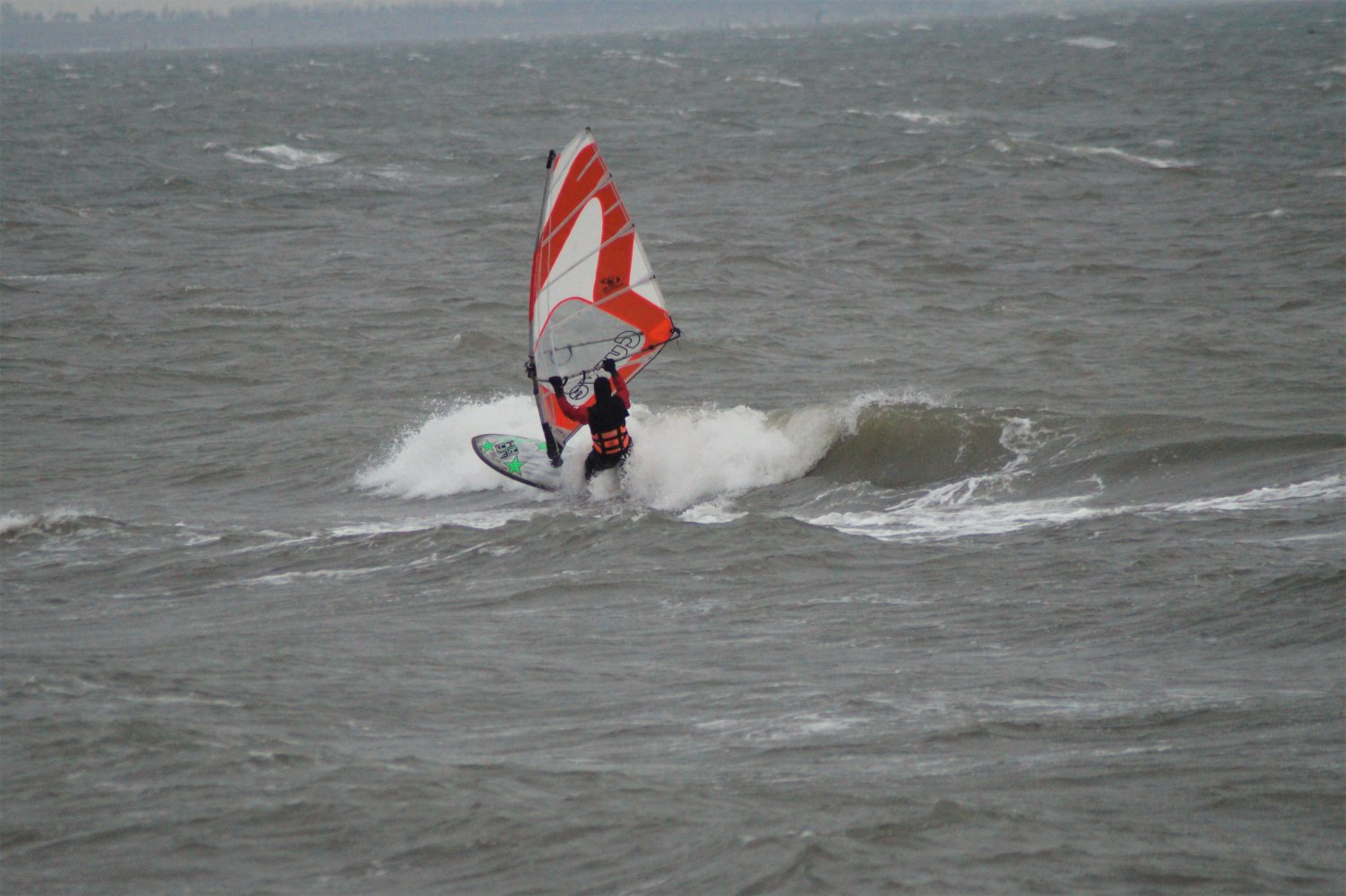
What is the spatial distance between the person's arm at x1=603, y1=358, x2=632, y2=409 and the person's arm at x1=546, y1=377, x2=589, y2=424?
1.05 ft

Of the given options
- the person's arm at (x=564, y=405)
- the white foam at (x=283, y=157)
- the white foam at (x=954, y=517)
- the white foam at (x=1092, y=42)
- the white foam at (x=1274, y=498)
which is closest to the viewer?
the white foam at (x=1274, y=498)

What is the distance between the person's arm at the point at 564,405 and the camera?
1146 cm

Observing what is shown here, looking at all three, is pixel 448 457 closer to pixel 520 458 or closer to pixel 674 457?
pixel 520 458

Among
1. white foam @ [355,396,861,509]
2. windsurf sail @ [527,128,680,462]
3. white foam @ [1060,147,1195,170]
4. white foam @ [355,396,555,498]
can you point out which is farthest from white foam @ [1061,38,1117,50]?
windsurf sail @ [527,128,680,462]

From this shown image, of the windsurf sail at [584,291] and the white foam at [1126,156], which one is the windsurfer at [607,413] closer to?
the windsurf sail at [584,291]

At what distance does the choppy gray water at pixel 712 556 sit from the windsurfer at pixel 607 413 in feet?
1.42

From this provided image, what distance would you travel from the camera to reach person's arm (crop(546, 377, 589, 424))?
37.6 ft

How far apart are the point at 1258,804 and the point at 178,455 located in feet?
35.8

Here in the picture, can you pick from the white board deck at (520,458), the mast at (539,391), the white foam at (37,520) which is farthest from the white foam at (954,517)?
the white foam at (37,520)

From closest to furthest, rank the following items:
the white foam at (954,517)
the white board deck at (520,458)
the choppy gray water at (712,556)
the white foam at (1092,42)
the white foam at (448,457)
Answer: the choppy gray water at (712,556)
the white foam at (954,517)
the white board deck at (520,458)
the white foam at (448,457)
the white foam at (1092,42)

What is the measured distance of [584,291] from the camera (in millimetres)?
11508

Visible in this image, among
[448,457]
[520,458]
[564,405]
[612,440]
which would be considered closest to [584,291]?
[564,405]

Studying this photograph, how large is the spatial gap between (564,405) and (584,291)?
0.91 meters

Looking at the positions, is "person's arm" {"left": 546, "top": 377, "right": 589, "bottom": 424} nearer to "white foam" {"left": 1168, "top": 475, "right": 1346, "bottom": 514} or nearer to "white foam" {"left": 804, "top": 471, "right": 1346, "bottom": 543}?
"white foam" {"left": 804, "top": 471, "right": 1346, "bottom": 543}
